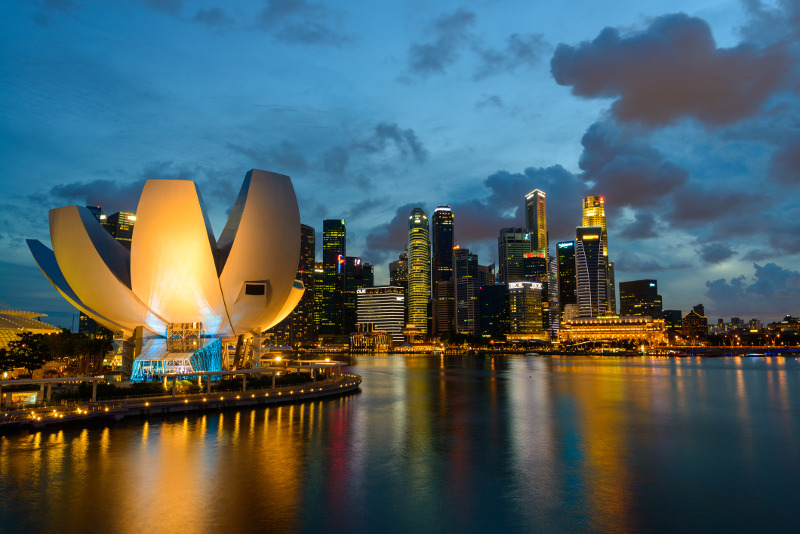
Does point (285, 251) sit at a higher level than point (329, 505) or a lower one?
higher

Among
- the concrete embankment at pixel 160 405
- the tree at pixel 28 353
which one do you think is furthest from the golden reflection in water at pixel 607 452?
the tree at pixel 28 353

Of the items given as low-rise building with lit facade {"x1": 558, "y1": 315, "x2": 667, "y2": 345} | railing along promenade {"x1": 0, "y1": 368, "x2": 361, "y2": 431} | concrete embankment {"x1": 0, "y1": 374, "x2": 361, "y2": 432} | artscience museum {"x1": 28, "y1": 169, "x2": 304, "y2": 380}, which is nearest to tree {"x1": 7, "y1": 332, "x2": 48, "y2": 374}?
artscience museum {"x1": 28, "y1": 169, "x2": 304, "y2": 380}

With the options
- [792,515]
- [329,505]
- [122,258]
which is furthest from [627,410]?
[122,258]

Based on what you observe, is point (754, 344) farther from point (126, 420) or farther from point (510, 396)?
point (126, 420)

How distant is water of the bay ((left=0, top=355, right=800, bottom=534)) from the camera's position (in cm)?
1375

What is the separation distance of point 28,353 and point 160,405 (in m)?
19.0

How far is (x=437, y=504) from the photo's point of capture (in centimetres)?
1497

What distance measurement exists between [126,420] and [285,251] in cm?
1497

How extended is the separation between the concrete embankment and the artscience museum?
6380 mm

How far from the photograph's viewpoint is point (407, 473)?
59.7 feet

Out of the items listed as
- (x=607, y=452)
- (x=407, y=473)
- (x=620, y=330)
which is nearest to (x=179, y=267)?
(x=407, y=473)

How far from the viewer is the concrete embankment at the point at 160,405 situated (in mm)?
24875

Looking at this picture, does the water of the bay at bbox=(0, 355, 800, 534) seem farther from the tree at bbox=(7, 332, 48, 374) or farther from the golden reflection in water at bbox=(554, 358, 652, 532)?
the tree at bbox=(7, 332, 48, 374)

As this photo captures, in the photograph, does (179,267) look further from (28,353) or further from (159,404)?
(28,353)
